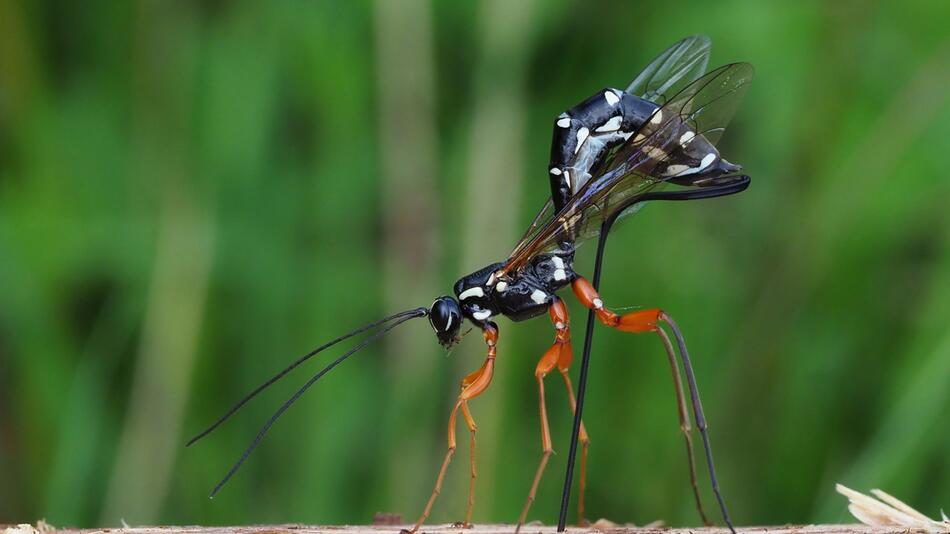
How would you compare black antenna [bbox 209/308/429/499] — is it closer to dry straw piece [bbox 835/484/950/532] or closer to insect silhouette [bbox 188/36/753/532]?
insect silhouette [bbox 188/36/753/532]

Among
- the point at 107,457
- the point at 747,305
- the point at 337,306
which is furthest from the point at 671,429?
the point at 107,457

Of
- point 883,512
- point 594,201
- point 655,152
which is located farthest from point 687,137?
point 883,512

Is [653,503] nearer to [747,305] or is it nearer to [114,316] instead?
[747,305]

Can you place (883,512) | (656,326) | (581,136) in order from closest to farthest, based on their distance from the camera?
(883,512), (656,326), (581,136)

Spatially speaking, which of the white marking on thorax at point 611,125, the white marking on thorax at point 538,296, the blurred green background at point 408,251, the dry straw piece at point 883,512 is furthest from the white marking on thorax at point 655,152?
the blurred green background at point 408,251

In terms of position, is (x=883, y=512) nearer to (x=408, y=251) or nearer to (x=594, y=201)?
(x=594, y=201)

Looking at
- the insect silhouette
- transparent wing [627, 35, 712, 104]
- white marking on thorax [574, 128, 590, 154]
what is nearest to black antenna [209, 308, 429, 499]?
the insect silhouette
